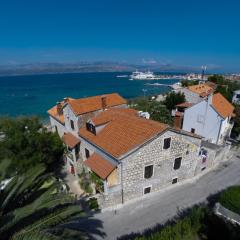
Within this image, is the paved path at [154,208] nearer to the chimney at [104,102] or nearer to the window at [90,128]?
the window at [90,128]

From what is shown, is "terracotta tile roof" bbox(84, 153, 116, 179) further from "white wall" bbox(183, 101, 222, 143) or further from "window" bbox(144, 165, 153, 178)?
"white wall" bbox(183, 101, 222, 143)

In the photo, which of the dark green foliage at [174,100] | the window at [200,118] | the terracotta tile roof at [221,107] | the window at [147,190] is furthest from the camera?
the dark green foliage at [174,100]

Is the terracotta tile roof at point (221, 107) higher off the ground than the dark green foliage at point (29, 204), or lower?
lower

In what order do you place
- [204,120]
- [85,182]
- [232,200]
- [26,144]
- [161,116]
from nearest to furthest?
[232,200]
[26,144]
[85,182]
[204,120]
[161,116]

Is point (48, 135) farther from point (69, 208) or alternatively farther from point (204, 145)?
point (204, 145)

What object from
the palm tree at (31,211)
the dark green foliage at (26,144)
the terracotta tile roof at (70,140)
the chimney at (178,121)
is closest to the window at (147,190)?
the terracotta tile roof at (70,140)

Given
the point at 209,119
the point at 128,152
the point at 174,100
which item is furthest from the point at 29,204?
the point at 174,100

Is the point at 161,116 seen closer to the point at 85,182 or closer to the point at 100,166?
the point at 85,182
